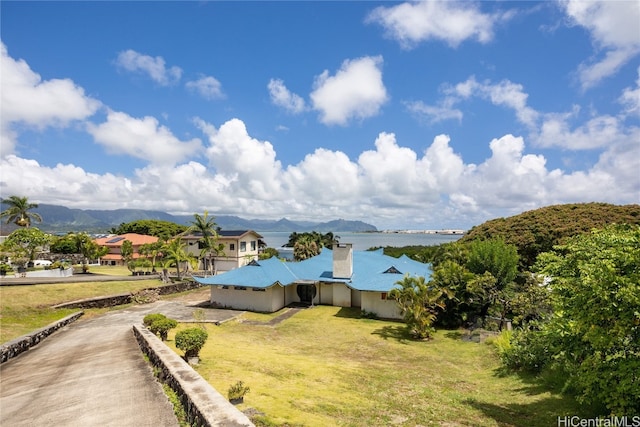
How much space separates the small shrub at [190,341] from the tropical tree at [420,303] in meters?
15.9

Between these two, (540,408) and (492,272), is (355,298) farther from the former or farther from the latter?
(540,408)

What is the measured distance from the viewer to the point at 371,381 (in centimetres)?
1495

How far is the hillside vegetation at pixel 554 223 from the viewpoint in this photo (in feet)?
129

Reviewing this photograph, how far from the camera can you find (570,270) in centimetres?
983

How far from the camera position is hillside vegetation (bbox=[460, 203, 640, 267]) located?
129ft

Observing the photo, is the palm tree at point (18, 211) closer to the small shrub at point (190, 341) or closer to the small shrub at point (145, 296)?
the small shrub at point (145, 296)

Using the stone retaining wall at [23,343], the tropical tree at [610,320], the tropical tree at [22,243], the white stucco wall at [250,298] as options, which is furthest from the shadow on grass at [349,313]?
the tropical tree at [22,243]

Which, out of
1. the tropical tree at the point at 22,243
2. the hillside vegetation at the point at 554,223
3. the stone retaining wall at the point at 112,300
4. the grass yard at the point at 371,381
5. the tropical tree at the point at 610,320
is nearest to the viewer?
the tropical tree at the point at 610,320

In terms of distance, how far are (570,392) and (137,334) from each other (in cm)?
1968

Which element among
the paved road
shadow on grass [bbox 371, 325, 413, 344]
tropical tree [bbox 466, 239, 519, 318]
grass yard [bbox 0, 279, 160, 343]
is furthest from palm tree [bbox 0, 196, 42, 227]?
tropical tree [bbox 466, 239, 519, 318]

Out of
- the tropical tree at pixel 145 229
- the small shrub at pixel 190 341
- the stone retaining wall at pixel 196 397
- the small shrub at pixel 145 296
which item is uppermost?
the tropical tree at pixel 145 229

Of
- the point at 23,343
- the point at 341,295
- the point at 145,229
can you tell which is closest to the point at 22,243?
the point at 23,343

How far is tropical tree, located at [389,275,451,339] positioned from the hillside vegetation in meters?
15.8

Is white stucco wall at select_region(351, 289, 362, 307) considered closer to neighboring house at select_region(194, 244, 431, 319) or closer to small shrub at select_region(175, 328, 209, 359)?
neighboring house at select_region(194, 244, 431, 319)
